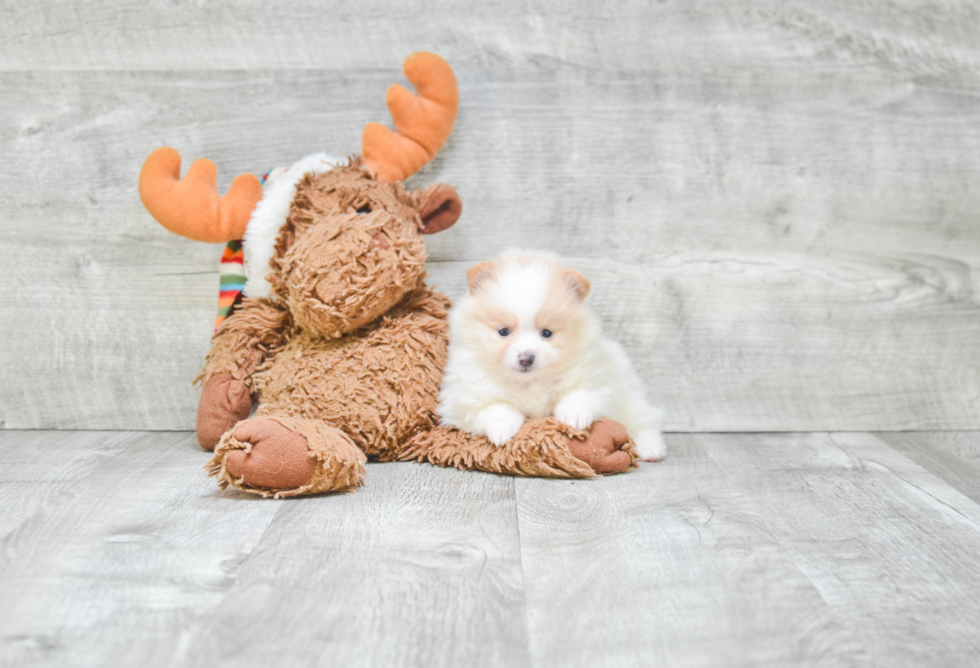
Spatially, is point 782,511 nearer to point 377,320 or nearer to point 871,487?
point 871,487

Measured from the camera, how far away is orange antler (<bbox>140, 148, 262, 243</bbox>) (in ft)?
4.24

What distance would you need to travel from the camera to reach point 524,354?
3.78ft

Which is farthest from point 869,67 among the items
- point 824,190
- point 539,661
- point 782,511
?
point 539,661

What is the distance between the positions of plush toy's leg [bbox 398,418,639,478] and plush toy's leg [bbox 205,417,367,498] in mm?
216

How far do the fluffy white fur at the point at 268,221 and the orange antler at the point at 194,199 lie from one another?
2cm

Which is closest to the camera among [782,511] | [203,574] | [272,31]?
[203,574]

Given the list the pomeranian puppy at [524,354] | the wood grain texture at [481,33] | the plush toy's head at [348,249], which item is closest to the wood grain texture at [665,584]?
the pomeranian puppy at [524,354]

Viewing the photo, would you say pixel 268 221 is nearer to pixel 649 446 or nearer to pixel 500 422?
pixel 500 422

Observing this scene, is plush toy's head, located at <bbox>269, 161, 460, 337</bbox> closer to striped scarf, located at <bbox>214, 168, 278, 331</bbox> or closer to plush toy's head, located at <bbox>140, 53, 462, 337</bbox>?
plush toy's head, located at <bbox>140, 53, 462, 337</bbox>

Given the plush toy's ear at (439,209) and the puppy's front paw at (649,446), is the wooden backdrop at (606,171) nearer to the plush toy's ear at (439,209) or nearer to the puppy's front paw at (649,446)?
the plush toy's ear at (439,209)

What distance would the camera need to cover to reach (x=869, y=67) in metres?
1.50

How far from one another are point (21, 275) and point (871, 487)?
153 cm

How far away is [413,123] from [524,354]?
485 millimetres

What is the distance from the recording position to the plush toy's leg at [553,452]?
46.4 inches
